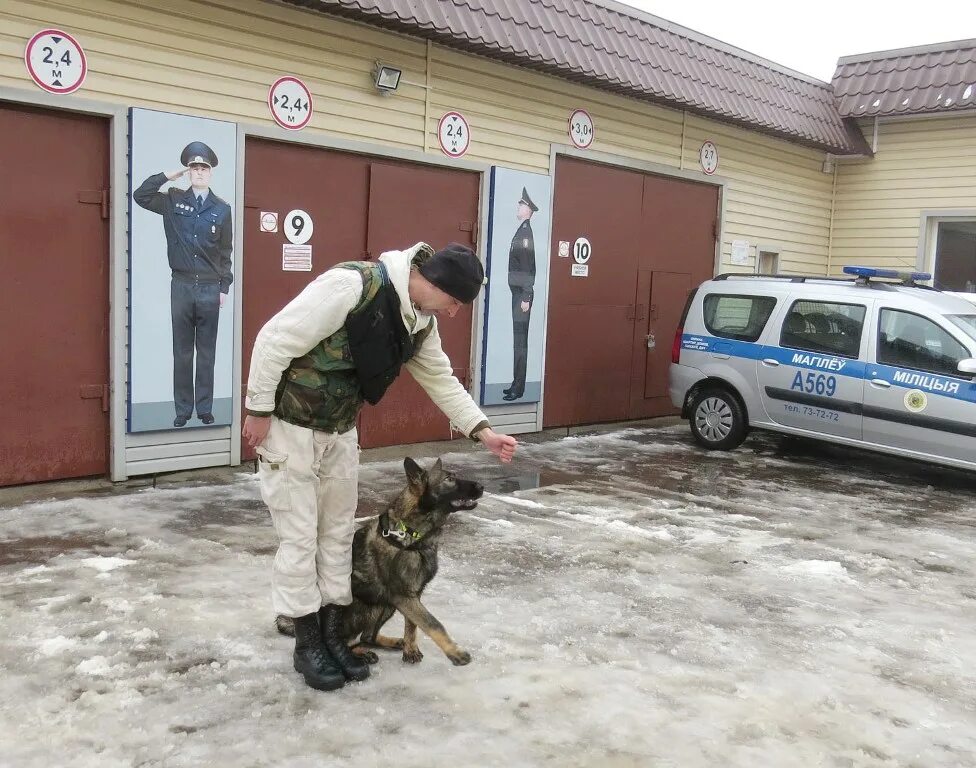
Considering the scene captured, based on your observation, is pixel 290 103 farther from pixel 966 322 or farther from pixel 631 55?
pixel 966 322

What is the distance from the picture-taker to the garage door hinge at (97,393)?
699 cm

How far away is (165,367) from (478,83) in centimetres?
422

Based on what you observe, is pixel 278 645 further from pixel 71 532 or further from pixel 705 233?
pixel 705 233

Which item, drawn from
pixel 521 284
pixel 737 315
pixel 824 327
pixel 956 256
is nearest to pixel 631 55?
pixel 521 284

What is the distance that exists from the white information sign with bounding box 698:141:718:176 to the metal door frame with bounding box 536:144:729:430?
10cm

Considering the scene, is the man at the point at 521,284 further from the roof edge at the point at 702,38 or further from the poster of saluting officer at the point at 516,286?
the roof edge at the point at 702,38

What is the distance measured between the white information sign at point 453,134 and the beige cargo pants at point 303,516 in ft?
18.7

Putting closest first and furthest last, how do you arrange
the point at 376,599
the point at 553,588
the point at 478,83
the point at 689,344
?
the point at 376,599
the point at 553,588
the point at 478,83
the point at 689,344

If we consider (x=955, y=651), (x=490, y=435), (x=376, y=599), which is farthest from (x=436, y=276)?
(x=955, y=651)

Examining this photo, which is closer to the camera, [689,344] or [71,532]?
[71,532]

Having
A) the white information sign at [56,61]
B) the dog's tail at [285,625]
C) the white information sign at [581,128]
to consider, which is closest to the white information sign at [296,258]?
the white information sign at [56,61]

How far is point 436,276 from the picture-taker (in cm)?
377

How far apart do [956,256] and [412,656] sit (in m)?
12.0

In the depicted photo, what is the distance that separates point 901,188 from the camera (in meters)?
13.6
